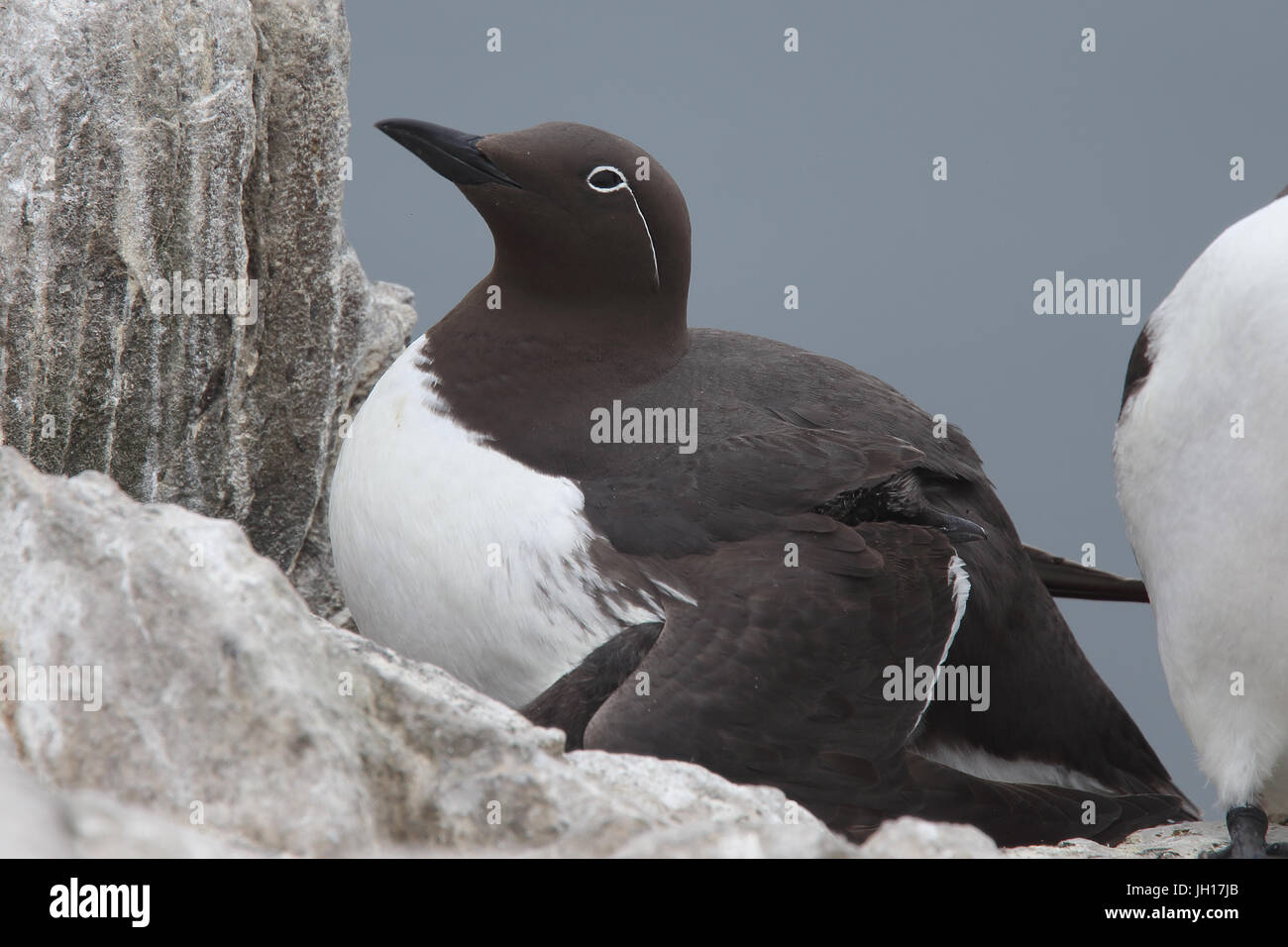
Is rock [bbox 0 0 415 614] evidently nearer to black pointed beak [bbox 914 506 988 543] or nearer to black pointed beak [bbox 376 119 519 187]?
black pointed beak [bbox 376 119 519 187]

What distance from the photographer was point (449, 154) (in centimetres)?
378

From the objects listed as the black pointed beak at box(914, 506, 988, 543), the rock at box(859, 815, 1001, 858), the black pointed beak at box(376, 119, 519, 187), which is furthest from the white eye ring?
the rock at box(859, 815, 1001, 858)

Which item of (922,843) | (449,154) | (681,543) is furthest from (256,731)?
(449,154)

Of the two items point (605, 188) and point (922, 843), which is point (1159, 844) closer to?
point (922, 843)

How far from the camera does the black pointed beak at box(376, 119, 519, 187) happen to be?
3.78 m

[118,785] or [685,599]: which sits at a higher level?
[685,599]

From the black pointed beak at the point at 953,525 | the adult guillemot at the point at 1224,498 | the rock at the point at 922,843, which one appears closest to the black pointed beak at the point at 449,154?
the black pointed beak at the point at 953,525

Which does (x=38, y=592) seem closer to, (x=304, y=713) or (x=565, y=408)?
(x=304, y=713)

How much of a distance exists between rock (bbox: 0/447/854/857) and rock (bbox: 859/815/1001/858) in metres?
0.09

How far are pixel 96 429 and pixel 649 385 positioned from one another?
1546mm

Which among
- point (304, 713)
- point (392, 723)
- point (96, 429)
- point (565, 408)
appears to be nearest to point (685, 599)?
point (565, 408)

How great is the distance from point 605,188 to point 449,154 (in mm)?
425

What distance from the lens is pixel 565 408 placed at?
12.3 feet
